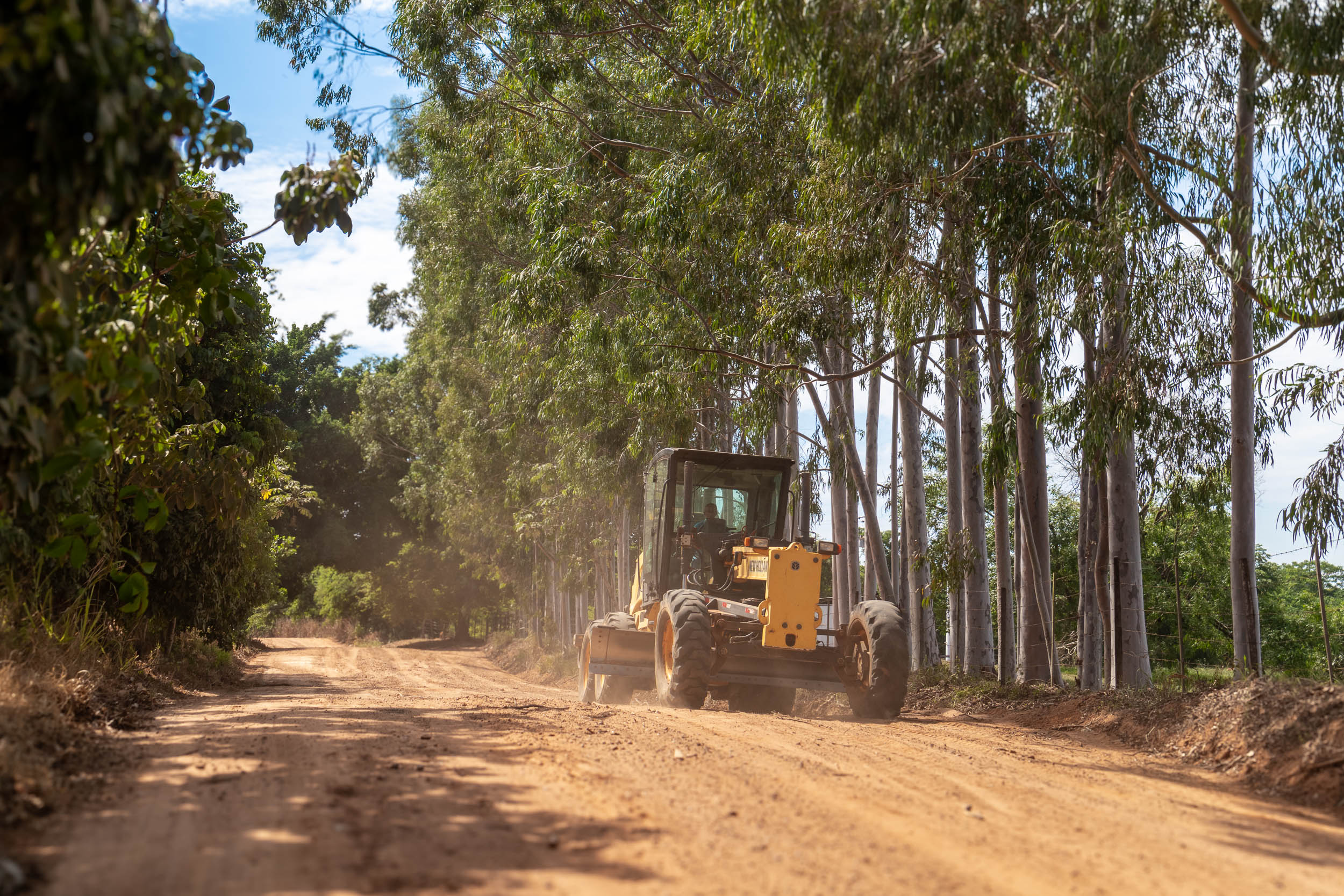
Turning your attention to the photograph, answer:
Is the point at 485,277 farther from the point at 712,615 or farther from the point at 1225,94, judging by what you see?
the point at 1225,94

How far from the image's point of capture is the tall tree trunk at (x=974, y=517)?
12.8 m

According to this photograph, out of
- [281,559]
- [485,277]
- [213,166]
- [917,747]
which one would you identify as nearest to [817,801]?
[917,747]

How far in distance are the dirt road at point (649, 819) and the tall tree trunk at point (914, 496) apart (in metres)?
6.76

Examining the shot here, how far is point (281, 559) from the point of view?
45062 millimetres

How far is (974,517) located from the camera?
13.8 metres

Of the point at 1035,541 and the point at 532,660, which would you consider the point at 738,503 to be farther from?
the point at 532,660

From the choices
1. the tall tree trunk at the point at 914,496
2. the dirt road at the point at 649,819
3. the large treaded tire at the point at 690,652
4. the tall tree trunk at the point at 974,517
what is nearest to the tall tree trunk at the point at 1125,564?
the tall tree trunk at the point at 974,517

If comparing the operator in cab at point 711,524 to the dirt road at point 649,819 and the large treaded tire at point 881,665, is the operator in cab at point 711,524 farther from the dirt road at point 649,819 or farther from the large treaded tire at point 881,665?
the dirt road at point 649,819

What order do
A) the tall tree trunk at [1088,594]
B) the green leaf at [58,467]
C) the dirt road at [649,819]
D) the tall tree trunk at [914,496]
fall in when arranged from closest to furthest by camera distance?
the dirt road at [649,819] < the green leaf at [58,467] < the tall tree trunk at [1088,594] < the tall tree trunk at [914,496]

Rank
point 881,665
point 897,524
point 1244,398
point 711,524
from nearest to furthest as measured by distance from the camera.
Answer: point 1244,398 < point 881,665 < point 711,524 < point 897,524

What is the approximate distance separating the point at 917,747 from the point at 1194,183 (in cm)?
555

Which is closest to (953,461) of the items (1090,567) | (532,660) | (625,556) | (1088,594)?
(1090,567)

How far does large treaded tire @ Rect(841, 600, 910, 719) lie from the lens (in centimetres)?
1057

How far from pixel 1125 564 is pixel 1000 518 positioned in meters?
2.71
